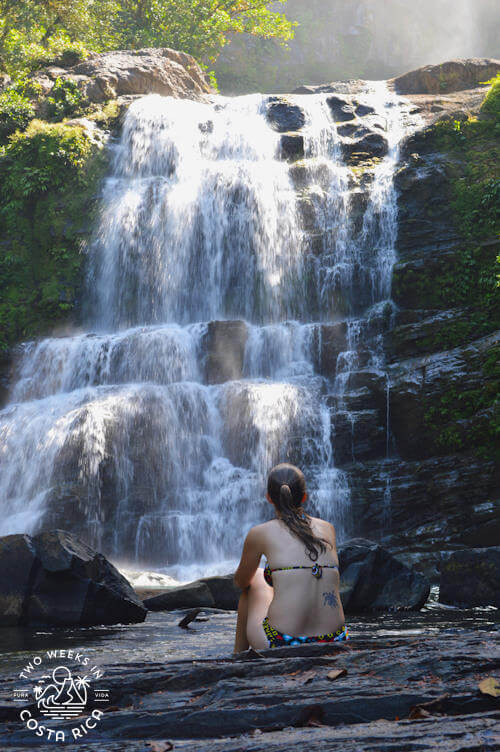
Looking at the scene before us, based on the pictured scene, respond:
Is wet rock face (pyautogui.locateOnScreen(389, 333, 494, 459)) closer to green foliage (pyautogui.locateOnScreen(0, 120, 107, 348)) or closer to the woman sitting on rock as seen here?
green foliage (pyautogui.locateOnScreen(0, 120, 107, 348))

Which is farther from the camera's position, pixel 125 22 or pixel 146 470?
pixel 125 22

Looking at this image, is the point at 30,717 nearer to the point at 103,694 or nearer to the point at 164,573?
the point at 103,694

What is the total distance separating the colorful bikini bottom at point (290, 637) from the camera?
413 cm

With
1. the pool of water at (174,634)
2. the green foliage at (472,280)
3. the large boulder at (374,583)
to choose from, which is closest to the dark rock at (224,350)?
the green foliage at (472,280)

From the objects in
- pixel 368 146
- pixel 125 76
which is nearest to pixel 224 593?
pixel 368 146

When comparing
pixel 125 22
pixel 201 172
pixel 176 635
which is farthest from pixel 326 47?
pixel 176 635

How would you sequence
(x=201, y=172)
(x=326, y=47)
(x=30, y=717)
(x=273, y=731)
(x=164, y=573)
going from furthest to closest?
(x=326, y=47) < (x=201, y=172) < (x=164, y=573) < (x=30, y=717) < (x=273, y=731)

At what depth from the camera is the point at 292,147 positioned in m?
22.6

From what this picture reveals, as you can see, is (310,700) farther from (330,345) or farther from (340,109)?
(340,109)

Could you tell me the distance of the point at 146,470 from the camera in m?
15.3

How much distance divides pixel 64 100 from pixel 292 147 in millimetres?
8233

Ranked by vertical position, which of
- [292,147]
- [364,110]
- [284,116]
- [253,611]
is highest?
[364,110]

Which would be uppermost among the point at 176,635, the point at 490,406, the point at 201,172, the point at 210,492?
the point at 201,172

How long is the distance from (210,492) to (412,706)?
1227 cm
